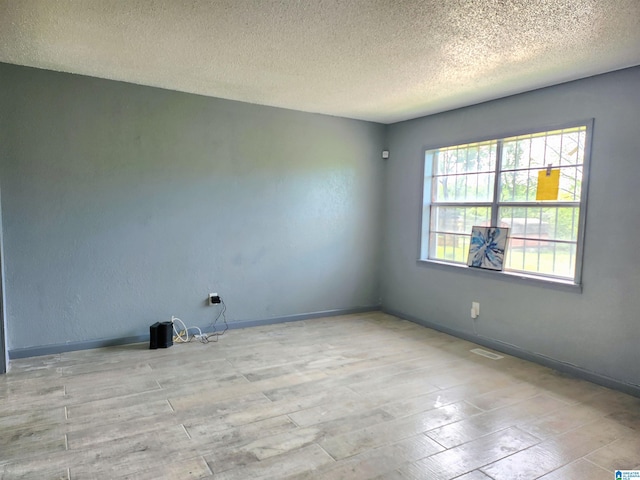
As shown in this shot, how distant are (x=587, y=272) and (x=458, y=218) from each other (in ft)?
4.92

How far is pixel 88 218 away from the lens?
A: 3.70 m

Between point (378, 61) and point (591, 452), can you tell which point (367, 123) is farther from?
point (591, 452)

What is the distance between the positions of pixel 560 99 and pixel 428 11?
1.90m

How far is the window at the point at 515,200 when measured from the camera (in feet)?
11.3

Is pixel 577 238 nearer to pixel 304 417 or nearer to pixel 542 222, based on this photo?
pixel 542 222

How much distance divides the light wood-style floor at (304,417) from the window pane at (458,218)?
55.0 inches

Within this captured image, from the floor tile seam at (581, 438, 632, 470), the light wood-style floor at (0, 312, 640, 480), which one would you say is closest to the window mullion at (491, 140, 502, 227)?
the light wood-style floor at (0, 312, 640, 480)

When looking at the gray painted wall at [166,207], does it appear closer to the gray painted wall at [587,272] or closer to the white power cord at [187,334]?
the white power cord at [187,334]

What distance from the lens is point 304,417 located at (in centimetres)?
260

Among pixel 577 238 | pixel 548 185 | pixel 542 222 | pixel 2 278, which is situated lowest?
pixel 2 278

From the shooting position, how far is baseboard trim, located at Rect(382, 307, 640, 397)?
3070 millimetres

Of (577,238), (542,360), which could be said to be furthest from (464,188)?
(542,360)

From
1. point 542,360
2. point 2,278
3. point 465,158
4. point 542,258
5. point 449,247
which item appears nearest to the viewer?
point 2,278

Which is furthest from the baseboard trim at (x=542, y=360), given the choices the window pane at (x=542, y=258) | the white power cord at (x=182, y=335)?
the white power cord at (x=182, y=335)
